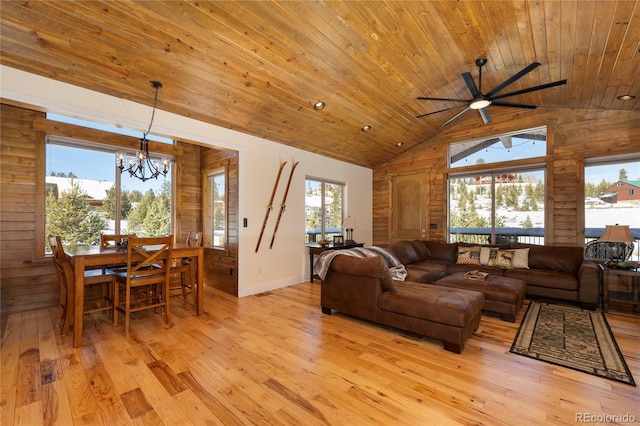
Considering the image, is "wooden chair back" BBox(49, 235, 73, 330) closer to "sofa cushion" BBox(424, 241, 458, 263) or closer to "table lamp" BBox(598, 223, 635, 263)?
"sofa cushion" BBox(424, 241, 458, 263)

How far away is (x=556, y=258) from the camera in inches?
175

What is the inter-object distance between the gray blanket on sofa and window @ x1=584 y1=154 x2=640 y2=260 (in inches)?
134

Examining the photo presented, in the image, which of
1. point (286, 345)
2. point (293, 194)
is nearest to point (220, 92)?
point (293, 194)

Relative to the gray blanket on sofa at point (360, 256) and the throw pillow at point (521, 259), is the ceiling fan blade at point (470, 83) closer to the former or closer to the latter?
the gray blanket on sofa at point (360, 256)

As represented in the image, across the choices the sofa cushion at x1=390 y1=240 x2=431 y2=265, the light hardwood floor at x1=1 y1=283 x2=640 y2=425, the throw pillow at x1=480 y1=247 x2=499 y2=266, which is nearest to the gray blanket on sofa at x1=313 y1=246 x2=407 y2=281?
the sofa cushion at x1=390 y1=240 x2=431 y2=265

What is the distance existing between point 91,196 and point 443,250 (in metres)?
6.16

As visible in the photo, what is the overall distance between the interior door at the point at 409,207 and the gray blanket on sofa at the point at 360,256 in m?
2.38

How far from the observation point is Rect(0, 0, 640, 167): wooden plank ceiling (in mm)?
2463

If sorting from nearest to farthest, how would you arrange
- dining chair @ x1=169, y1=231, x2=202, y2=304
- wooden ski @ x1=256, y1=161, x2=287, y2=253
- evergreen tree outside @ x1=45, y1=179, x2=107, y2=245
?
dining chair @ x1=169, y1=231, x2=202, y2=304 → evergreen tree outside @ x1=45, y1=179, x2=107, y2=245 → wooden ski @ x1=256, y1=161, x2=287, y2=253

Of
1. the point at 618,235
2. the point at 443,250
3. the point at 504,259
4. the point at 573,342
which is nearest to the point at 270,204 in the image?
the point at 443,250

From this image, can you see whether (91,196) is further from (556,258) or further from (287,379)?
(556,258)

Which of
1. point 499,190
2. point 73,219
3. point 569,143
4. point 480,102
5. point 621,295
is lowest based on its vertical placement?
point 621,295

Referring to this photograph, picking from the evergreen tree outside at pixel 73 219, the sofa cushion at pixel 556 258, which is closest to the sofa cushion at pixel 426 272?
the sofa cushion at pixel 556 258

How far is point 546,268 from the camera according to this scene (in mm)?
4492
